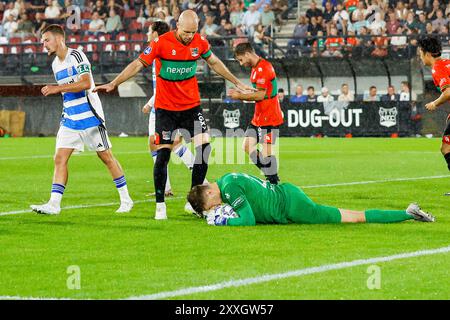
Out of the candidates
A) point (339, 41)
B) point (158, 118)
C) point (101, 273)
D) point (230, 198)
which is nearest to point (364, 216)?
point (230, 198)

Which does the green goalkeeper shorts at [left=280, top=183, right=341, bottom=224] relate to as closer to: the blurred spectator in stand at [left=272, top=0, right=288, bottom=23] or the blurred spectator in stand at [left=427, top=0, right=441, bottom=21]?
the blurred spectator in stand at [left=427, top=0, right=441, bottom=21]

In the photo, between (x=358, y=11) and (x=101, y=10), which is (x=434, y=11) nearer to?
(x=358, y=11)

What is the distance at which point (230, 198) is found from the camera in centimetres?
1080

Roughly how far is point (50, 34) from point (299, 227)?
381 centimetres

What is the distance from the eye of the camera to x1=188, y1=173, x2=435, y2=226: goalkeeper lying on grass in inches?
426

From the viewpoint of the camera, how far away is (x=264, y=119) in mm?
16297

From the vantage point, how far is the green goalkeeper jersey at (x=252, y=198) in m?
10.8

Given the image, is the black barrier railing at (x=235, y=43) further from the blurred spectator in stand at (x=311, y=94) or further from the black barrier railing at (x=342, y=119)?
the black barrier railing at (x=342, y=119)

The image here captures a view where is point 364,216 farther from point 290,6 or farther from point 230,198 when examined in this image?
point 290,6

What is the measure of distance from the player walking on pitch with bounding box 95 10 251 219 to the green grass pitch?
67cm

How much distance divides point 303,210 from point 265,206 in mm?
387

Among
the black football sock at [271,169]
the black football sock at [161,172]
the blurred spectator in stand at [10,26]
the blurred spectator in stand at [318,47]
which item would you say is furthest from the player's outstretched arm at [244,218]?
the blurred spectator in stand at [10,26]

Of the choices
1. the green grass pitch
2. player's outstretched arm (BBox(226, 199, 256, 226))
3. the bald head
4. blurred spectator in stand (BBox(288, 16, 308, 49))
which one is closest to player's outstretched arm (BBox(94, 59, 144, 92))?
the bald head

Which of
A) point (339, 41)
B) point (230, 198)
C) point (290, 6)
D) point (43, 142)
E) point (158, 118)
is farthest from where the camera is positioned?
point (290, 6)
